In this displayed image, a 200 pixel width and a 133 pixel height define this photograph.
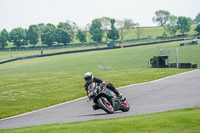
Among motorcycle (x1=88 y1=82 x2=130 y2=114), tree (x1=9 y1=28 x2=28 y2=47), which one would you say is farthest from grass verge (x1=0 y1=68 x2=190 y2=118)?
tree (x1=9 y1=28 x2=28 y2=47)

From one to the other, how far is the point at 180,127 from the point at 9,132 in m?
5.07

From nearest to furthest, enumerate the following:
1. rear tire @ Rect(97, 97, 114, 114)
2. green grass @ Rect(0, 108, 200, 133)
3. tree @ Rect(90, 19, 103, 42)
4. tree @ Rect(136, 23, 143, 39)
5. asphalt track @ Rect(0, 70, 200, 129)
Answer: green grass @ Rect(0, 108, 200, 133) < rear tire @ Rect(97, 97, 114, 114) < asphalt track @ Rect(0, 70, 200, 129) < tree @ Rect(90, 19, 103, 42) < tree @ Rect(136, 23, 143, 39)

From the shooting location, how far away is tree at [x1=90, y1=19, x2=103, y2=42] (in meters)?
169

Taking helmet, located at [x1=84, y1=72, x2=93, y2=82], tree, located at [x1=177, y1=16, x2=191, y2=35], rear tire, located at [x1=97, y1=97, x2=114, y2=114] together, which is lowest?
rear tire, located at [x1=97, y1=97, x2=114, y2=114]

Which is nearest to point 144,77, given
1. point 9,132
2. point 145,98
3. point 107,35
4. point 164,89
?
point 164,89

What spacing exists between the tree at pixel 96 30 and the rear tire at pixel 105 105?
6105 inches

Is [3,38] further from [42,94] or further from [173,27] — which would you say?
[42,94]

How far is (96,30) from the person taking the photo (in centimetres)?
17050

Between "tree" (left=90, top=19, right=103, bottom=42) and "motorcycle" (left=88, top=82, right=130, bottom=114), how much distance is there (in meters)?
155

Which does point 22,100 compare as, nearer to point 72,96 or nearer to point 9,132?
point 72,96

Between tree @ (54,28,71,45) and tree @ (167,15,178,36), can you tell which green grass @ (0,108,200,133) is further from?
tree @ (167,15,178,36)

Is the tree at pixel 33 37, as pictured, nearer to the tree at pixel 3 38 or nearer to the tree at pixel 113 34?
the tree at pixel 3 38

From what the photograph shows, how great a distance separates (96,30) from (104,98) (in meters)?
158

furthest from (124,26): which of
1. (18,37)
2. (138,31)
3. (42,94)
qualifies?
(42,94)
